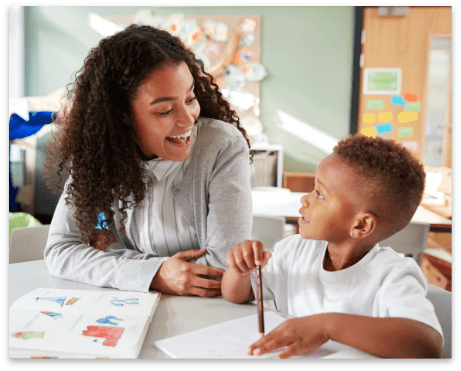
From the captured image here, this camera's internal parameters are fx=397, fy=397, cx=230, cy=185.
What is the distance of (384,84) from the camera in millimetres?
1288

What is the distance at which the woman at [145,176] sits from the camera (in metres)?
0.72

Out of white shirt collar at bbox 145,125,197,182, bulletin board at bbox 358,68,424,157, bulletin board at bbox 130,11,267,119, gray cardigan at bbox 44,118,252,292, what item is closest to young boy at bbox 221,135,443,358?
gray cardigan at bbox 44,118,252,292

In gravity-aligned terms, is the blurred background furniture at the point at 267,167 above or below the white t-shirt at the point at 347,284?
above

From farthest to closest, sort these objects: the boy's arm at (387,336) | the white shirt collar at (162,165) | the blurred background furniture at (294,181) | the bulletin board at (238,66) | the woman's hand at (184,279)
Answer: the bulletin board at (238,66), the blurred background furniture at (294,181), the white shirt collar at (162,165), the woman's hand at (184,279), the boy's arm at (387,336)

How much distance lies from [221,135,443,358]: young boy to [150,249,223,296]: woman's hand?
0.03 meters

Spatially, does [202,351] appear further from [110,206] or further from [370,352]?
[110,206]

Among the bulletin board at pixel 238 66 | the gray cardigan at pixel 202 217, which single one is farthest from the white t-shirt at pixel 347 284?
the bulletin board at pixel 238 66

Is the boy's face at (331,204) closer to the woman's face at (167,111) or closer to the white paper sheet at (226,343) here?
the white paper sheet at (226,343)

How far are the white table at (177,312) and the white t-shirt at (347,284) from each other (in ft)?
0.20

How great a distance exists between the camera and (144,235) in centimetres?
83

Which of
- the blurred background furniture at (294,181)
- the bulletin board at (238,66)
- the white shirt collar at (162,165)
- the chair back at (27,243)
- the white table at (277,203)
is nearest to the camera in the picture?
the white shirt collar at (162,165)

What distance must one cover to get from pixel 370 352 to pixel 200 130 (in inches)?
20.7

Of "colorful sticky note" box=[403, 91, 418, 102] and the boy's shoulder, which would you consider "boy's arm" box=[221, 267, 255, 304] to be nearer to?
the boy's shoulder

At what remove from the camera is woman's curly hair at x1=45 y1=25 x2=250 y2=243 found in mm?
733
